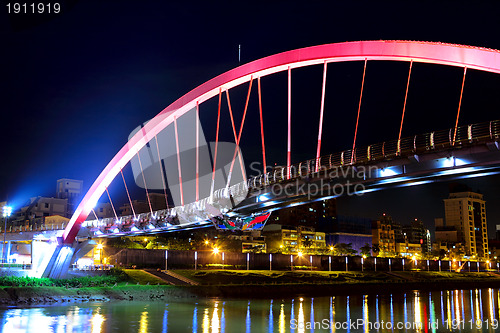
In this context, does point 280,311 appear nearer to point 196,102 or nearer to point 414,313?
point 414,313

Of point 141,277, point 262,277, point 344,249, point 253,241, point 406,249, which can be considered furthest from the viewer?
point 406,249

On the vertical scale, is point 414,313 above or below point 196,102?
below

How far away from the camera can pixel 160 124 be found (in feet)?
133

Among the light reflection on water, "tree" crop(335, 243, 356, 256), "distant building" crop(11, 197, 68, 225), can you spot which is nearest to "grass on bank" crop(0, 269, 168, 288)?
the light reflection on water

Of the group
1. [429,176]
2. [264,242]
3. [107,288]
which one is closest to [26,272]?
[107,288]

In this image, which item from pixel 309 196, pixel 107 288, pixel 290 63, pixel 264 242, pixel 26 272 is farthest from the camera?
pixel 264 242

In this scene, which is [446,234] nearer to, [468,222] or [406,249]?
[468,222]

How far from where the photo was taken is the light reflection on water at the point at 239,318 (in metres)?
23.0

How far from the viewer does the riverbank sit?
34.1 m

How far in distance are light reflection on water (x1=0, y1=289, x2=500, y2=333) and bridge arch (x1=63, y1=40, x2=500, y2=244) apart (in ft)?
38.7

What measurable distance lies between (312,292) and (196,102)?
22690mm

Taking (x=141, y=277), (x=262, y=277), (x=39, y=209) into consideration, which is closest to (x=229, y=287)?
(x=141, y=277)

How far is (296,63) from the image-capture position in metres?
30.8

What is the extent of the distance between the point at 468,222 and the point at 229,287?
16739 centimetres
